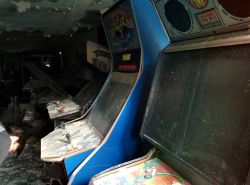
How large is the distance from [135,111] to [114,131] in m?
0.22

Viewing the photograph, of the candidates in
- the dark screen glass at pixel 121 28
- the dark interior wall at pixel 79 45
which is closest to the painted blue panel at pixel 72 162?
the dark screen glass at pixel 121 28

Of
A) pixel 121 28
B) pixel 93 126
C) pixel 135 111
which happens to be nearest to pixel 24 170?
pixel 93 126

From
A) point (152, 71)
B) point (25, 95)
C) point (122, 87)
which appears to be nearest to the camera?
point (152, 71)

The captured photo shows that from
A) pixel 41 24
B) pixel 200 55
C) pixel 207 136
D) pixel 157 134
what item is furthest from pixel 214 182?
pixel 41 24

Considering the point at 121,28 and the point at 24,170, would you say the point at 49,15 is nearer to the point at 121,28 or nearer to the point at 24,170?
the point at 121,28

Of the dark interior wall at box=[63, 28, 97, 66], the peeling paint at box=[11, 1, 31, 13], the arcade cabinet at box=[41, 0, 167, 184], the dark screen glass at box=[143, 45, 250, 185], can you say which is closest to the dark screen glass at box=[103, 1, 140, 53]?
the arcade cabinet at box=[41, 0, 167, 184]

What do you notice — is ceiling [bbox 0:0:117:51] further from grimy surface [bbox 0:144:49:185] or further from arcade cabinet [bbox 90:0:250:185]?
grimy surface [bbox 0:144:49:185]

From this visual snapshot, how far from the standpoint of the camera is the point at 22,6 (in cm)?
271

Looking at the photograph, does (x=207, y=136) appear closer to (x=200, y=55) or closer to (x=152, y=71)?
(x=200, y=55)

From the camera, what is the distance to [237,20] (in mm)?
1133

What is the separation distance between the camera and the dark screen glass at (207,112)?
3.45 feet

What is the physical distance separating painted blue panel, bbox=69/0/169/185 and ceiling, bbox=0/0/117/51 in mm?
954

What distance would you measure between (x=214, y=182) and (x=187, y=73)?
63 centimetres

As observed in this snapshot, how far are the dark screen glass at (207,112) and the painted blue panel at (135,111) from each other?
0.72ft
